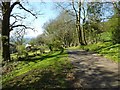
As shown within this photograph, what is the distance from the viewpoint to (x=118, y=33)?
23.4 m

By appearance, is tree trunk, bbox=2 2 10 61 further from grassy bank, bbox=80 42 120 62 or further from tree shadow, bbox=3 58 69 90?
tree shadow, bbox=3 58 69 90

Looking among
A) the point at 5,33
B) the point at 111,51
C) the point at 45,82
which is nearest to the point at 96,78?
the point at 45,82

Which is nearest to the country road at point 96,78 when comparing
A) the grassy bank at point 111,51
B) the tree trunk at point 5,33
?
the grassy bank at point 111,51

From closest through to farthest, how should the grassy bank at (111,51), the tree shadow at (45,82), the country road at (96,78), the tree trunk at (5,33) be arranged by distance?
1. the country road at (96,78)
2. the tree shadow at (45,82)
3. the grassy bank at (111,51)
4. the tree trunk at (5,33)

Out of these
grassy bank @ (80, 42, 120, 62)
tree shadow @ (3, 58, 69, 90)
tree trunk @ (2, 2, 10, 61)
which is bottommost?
tree shadow @ (3, 58, 69, 90)

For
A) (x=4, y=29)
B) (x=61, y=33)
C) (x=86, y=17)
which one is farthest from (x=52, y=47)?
(x=61, y=33)

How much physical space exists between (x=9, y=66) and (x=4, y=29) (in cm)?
449

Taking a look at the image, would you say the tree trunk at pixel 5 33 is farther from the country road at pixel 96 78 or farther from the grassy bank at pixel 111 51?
the country road at pixel 96 78

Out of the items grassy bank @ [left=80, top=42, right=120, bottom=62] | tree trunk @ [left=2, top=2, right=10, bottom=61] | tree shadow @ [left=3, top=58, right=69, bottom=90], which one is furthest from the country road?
tree trunk @ [left=2, top=2, right=10, bottom=61]

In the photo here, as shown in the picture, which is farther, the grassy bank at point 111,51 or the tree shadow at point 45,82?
the grassy bank at point 111,51

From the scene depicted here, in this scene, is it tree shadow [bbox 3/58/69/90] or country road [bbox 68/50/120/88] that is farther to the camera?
tree shadow [bbox 3/58/69/90]

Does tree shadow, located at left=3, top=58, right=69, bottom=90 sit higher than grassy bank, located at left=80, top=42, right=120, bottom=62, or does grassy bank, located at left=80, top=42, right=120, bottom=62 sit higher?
grassy bank, located at left=80, top=42, right=120, bottom=62

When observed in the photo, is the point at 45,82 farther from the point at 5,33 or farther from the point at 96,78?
the point at 5,33

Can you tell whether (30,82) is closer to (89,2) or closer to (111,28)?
(111,28)
